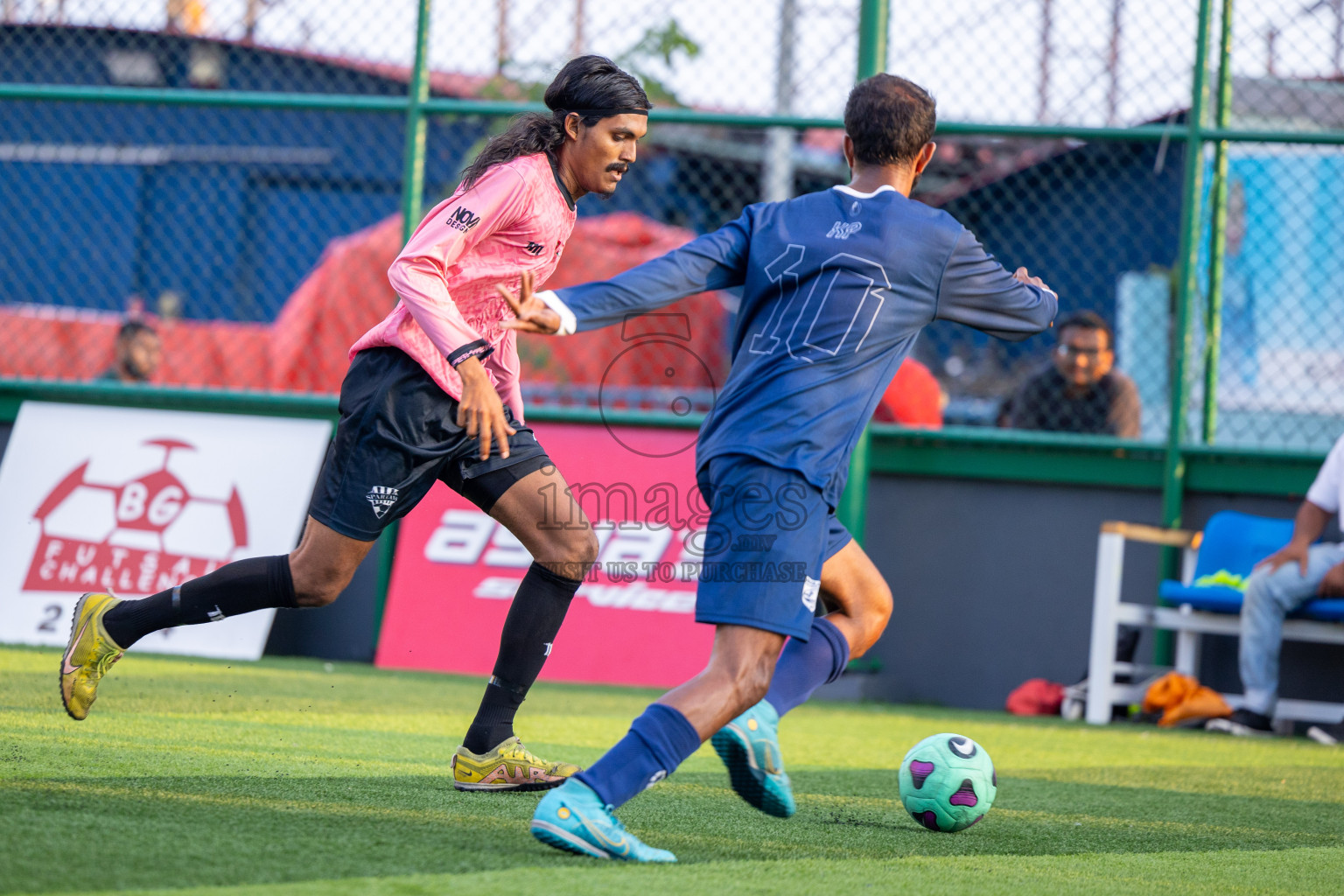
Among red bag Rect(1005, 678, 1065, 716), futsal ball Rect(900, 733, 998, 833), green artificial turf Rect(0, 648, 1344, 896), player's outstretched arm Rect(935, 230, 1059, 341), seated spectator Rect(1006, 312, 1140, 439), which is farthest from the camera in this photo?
seated spectator Rect(1006, 312, 1140, 439)

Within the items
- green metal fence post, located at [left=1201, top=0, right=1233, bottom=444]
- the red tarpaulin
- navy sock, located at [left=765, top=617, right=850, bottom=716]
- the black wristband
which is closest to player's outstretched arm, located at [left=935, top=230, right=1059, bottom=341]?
navy sock, located at [left=765, top=617, right=850, bottom=716]

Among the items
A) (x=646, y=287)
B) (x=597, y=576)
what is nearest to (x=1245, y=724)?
(x=597, y=576)

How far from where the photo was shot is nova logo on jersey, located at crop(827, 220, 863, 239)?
3006mm

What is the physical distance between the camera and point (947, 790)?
3.43 meters

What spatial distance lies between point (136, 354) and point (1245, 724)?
6.33 meters

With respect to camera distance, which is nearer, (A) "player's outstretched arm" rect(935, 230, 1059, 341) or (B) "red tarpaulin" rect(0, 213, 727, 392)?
(A) "player's outstretched arm" rect(935, 230, 1059, 341)

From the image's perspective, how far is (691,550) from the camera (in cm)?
698

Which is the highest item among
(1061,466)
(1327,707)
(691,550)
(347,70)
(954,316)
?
(347,70)

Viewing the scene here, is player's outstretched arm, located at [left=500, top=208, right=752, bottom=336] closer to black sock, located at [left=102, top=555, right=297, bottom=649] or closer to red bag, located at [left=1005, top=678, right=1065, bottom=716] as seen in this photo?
black sock, located at [left=102, top=555, right=297, bottom=649]

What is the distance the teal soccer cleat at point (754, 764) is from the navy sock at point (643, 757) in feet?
0.47

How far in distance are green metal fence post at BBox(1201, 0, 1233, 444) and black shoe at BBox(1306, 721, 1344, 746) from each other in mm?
1500

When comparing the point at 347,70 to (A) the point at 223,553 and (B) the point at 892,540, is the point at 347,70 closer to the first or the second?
(A) the point at 223,553

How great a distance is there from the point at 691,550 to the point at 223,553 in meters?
2.38

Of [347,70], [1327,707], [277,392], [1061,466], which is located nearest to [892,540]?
[1061,466]
